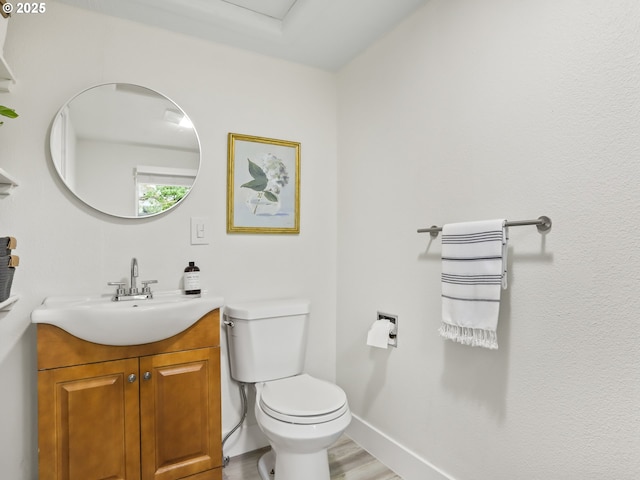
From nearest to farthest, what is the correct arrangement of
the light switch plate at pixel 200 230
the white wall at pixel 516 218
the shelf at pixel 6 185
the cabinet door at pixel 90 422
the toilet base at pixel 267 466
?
the white wall at pixel 516 218 < the cabinet door at pixel 90 422 < the shelf at pixel 6 185 < the toilet base at pixel 267 466 < the light switch plate at pixel 200 230

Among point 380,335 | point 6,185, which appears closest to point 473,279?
point 380,335

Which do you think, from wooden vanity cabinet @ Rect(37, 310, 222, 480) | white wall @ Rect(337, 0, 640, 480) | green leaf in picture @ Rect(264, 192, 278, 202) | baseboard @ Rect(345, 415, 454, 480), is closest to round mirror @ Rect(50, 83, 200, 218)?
green leaf in picture @ Rect(264, 192, 278, 202)

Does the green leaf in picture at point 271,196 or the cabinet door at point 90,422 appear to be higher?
the green leaf in picture at point 271,196

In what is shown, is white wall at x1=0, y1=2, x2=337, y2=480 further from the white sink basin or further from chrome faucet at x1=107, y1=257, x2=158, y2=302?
the white sink basin

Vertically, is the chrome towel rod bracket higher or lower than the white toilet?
higher

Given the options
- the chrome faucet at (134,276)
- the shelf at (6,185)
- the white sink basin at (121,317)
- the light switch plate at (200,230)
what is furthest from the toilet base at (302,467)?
the shelf at (6,185)

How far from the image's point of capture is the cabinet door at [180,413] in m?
1.54

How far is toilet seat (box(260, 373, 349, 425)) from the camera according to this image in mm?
1450

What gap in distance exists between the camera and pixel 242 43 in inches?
79.0

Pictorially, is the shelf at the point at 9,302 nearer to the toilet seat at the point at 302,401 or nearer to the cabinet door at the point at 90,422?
the cabinet door at the point at 90,422

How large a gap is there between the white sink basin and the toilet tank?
256 mm

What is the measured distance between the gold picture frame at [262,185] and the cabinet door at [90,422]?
2.97 ft

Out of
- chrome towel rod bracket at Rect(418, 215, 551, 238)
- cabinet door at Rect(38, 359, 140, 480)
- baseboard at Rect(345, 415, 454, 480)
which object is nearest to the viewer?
chrome towel rod bracket at Rect(418, 215, 551, 238)

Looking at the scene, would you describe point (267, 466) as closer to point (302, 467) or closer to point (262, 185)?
point (302, 467)
